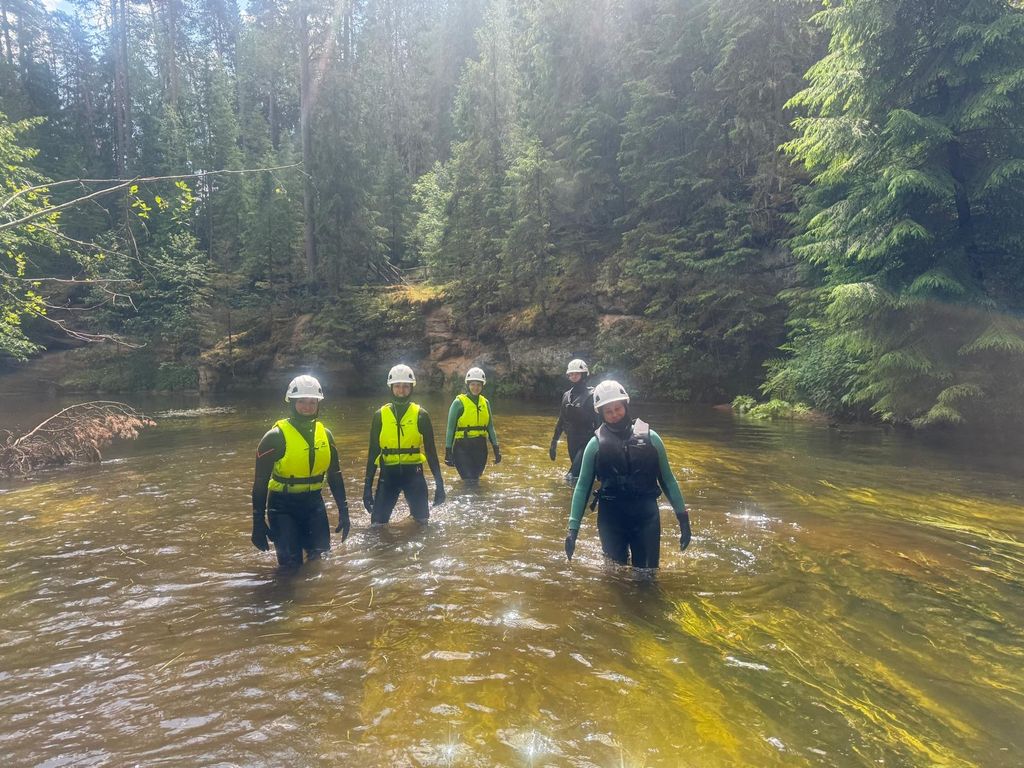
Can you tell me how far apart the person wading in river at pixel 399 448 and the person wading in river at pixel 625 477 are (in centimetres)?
257

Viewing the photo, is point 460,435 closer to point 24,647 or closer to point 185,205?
point 185,205

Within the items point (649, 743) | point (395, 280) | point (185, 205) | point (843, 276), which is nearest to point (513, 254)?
point (395, 280)

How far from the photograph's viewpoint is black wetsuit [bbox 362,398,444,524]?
7656 millimetres

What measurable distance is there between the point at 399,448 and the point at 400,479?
50cm

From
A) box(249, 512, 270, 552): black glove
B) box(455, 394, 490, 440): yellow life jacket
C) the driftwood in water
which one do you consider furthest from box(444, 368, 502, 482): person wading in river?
the driftwood in water

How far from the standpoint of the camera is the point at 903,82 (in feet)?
44.9

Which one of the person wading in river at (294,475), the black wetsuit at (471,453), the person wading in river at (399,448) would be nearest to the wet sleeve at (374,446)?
the person wading in river at (399,448)

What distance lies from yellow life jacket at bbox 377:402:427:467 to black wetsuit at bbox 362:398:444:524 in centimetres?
5

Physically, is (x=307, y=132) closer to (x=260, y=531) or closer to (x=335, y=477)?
(x=335, y=477)

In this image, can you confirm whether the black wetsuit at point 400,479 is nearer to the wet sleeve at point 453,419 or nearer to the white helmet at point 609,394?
the wet sleeve at point 453,419

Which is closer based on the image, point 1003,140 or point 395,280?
point 1003,140

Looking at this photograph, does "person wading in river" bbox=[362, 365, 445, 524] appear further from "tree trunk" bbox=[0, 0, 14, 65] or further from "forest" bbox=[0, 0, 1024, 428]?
"tree trunk" bbox=[0, 0, 14, 65]

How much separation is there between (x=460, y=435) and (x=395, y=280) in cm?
3205

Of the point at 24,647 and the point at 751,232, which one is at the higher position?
the point at 751,232
